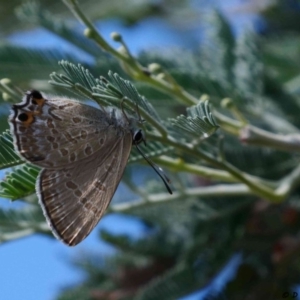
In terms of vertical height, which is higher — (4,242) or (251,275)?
(4,242)

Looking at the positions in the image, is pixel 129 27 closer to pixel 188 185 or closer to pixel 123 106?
pixel 188 185

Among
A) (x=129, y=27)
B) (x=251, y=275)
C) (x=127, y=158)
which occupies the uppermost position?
(x=127, y=158)

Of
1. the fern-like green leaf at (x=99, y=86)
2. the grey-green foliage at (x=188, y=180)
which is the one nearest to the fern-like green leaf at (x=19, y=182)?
the fern-like green leaf at (x=99, y=86)

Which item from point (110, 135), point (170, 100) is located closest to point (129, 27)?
point (170, 100)

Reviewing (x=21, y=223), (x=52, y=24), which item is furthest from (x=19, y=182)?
(x=52, y=24)

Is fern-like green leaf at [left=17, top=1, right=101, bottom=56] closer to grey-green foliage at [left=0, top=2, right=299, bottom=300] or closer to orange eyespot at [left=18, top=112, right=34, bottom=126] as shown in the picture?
grey-green foliage at [left=0, top=2, right=299, bottom=300]

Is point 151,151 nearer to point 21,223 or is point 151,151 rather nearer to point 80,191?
point 80,191

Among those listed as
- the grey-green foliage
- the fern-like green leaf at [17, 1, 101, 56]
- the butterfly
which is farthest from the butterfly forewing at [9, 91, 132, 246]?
the fern-like green leaf at [17, 1, 101, 56]

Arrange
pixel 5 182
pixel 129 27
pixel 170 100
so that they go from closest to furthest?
pixel 5 182, pixel 170 100, pixel 129 27
